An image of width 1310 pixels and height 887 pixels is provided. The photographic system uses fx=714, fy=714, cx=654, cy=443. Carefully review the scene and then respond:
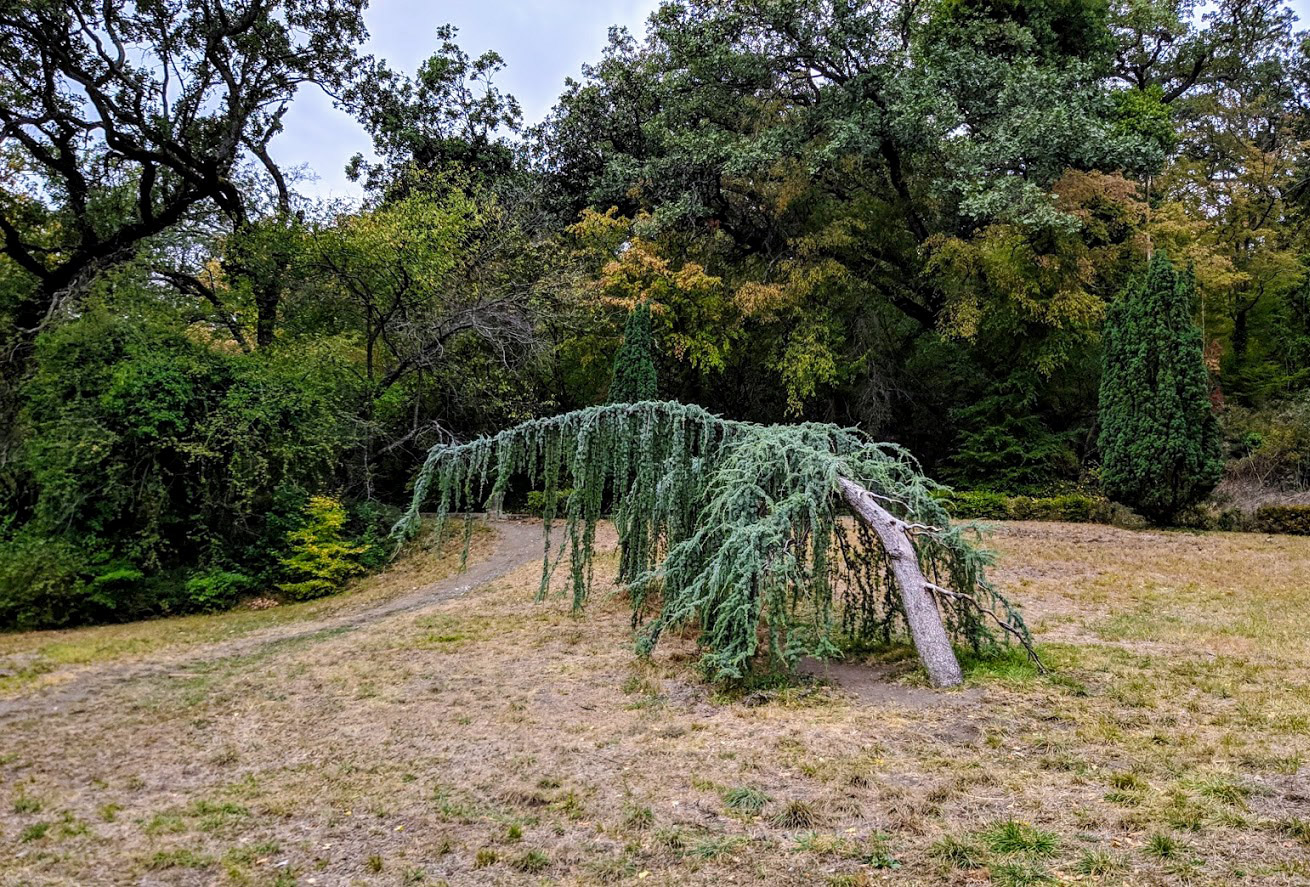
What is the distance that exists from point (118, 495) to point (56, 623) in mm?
1792

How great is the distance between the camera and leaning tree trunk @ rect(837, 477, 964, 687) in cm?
489

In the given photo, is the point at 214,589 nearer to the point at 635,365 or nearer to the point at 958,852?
the point at 635,365

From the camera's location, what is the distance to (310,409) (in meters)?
11.7

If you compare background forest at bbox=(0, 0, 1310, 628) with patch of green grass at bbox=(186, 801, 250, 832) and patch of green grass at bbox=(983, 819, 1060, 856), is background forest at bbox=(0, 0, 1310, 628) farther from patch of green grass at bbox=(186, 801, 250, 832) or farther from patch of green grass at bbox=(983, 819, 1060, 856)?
patch of green grass at bbox=(983, 819, 1060, 856)

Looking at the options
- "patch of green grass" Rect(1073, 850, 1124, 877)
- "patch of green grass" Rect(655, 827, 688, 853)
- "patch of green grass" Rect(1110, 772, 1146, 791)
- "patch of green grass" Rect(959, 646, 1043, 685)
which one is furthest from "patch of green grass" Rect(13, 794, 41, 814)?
"patch of green grass" Rect(959, 646, 1043, 685)

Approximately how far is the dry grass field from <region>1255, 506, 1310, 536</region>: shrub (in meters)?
5.43

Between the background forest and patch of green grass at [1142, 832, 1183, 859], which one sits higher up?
the background forest

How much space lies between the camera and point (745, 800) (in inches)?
133

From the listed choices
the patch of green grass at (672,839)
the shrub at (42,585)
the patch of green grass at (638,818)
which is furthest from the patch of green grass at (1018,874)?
the shrub at (42,585)

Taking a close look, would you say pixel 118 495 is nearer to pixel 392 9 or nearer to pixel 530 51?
pixel 392 9

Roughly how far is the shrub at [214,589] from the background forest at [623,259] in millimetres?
40

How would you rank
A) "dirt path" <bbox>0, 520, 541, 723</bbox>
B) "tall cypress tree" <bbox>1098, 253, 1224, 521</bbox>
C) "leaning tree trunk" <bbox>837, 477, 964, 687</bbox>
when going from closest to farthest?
1. "leaning tree trunk" <bbox>837, 477, 964, 687</bbox>
2. "dirt path" <bbox>0, 520, 541, 723</bbox>
3. "tall cypress tree" <bbox>1098, 253, 1224, 521</bbox>

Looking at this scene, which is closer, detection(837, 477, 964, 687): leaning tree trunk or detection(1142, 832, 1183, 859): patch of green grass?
detection(1142, 832, 1183, 859): patch of green grass

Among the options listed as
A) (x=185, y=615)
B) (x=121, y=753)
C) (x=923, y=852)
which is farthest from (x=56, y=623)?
(x=923, y=852)
